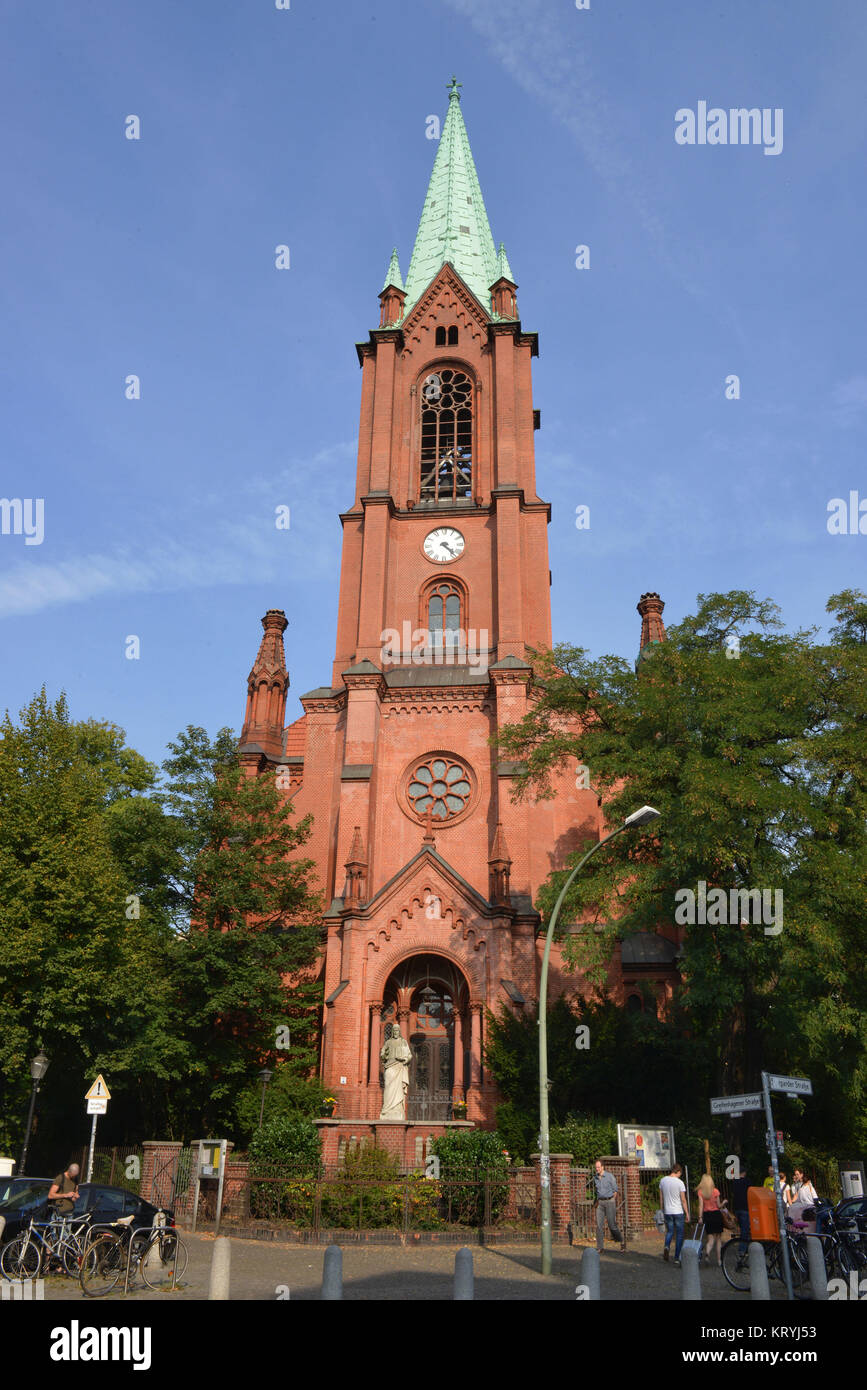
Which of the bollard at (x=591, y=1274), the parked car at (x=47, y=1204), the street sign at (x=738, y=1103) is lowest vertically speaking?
the parked car at (x=47, y=1204)

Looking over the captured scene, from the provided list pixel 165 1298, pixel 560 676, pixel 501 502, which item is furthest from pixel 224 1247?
pixel 501 502

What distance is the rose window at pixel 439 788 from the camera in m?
32.8

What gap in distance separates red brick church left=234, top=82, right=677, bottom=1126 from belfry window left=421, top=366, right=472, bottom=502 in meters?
0.09

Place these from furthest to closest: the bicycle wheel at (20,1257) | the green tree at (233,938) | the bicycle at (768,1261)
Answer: the green tree at (233,938)
the bicycle at (768,1261)
the bicycle wheel at (20,1257)

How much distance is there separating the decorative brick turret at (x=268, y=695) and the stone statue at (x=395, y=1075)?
1227cm

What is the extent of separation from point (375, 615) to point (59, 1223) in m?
24.3

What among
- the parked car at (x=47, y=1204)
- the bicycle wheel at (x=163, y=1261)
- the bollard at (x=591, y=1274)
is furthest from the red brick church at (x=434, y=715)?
the bollard at (x=591, y=1274)

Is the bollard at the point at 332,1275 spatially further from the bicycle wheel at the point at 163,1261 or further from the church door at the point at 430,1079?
the church door at the point at 430,1079

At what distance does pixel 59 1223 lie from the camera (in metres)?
12.9

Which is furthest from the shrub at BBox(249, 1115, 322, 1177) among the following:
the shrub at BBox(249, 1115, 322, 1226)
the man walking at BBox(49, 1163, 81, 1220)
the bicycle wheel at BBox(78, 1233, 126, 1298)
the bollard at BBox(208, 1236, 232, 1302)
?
the bollard at BBox(208, 1236, 232, 1302)

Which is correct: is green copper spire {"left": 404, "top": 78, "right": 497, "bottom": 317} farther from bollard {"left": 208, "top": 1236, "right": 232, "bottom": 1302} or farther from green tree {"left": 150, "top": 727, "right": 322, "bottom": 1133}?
bollard {"left": 208, "top": 1236, "right": 232, "bottom": 1302}

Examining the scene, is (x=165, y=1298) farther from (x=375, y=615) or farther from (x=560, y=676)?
(x=375, y=615)
